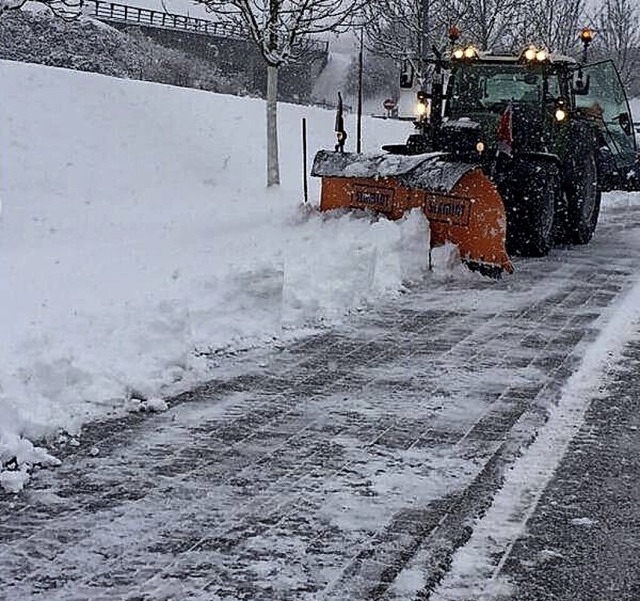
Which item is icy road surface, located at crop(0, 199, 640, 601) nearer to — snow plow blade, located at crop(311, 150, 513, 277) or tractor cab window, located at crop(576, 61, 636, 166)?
snow plow blade, located at crop(311, 150, 513, 277)

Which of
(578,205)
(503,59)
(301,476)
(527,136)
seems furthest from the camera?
(578,205)

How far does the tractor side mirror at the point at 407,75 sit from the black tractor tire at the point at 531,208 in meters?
1.72

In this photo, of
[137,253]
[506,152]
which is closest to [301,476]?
[137,253]

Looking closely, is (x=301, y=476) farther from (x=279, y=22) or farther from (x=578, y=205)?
(x=279, y=22)

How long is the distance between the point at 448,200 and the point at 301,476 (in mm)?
5731

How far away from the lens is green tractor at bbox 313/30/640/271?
32.1 ft

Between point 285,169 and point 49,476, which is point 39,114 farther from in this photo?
point 49,476

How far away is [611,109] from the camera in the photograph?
14211 mm

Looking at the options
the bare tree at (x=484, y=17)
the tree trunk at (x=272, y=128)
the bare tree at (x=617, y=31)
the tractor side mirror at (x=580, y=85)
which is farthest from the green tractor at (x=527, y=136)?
the bare tree at (x=617, y=31)

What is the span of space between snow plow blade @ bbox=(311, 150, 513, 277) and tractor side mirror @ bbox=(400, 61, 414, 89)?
1768mm

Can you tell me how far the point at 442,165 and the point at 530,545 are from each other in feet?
21.0

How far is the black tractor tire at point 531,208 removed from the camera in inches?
423

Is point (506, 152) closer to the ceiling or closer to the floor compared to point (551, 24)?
closer to the floor

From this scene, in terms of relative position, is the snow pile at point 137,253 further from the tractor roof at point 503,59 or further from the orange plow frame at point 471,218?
the tractor roof at point 503,59
